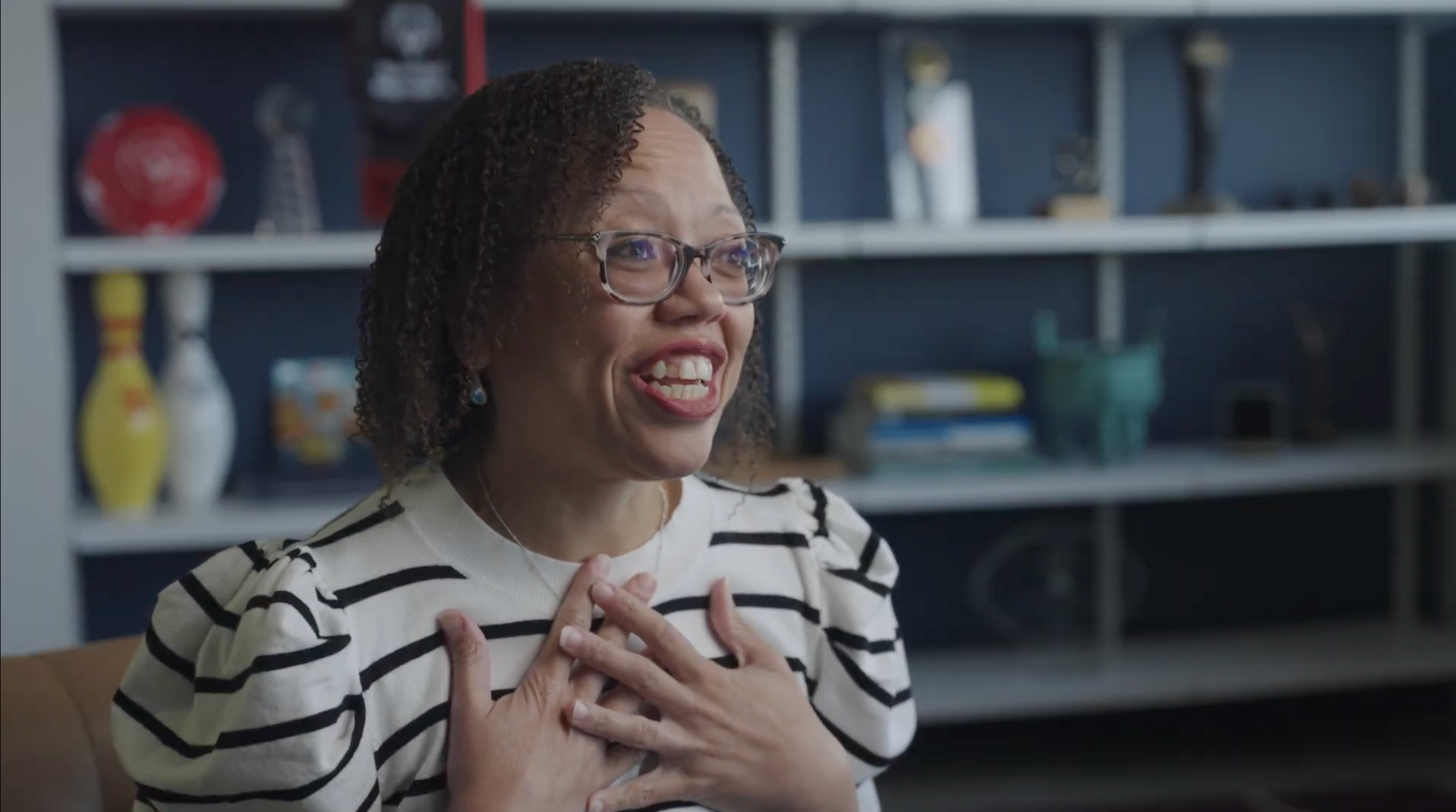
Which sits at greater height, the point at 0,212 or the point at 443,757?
the point at 0,212

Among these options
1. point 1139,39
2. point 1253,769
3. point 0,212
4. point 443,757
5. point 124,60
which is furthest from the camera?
point 1139,39

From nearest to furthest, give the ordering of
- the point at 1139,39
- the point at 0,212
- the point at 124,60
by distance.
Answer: the point at 0,212 < the point at 124,60 < the point at 1139,39

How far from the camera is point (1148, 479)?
2.82 meters

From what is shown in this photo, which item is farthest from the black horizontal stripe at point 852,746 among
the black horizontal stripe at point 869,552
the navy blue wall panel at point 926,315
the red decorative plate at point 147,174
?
the navy blue wall panel at point 926,315

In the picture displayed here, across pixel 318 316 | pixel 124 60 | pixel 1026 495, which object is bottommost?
pixel 1026 495

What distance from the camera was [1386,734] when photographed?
10.4ft

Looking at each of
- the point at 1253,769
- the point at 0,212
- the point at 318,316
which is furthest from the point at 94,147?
the point at 1253,769

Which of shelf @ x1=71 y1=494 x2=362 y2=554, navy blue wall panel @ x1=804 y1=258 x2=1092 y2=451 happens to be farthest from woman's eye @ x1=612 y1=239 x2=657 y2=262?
navy blue wall panel @ x1=804 y1=258 x2=1092 y2=451

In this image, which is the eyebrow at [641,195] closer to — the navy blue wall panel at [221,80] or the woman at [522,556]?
the woman at [522,556]

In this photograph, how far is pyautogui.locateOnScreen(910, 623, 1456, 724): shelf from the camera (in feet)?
9.24

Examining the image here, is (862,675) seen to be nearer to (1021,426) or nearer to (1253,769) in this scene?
(1021,426)

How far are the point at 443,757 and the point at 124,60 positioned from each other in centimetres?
211

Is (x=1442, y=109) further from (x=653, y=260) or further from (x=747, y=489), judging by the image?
(x=653, y=260)

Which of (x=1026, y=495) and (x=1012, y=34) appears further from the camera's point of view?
(x=1012, y=34)
